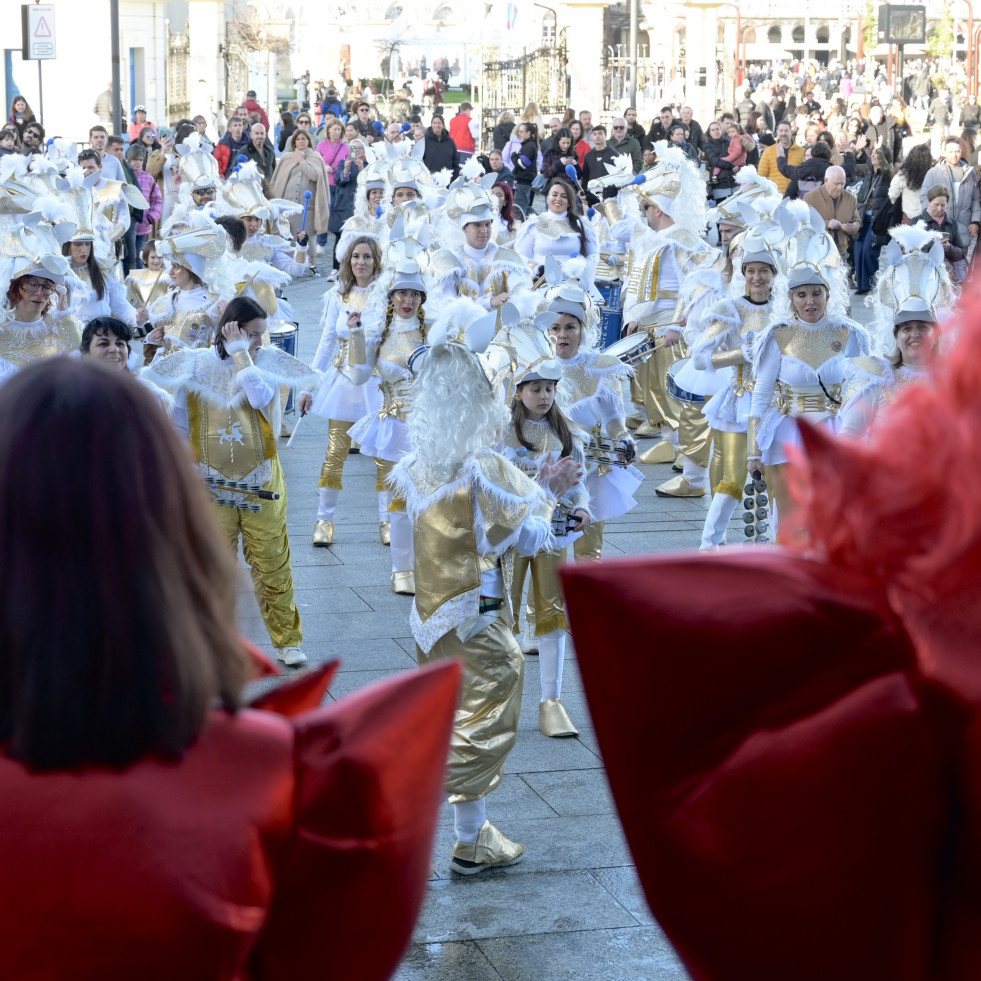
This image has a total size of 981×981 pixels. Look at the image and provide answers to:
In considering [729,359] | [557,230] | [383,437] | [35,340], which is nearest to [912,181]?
[557,230]

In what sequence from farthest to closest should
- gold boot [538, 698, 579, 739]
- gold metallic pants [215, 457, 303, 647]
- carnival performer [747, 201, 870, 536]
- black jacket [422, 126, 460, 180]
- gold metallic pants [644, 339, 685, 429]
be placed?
black jacket [422, 126, 460, 180] → gold metallic pants [644, 339, 685, 429] → carnival performer [747, 201, 870, 536] → gold metallic pants [215, 457, 303, 647] → gold boot [538, 698, 579, 739]

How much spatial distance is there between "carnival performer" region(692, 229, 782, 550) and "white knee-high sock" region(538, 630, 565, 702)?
210 cm

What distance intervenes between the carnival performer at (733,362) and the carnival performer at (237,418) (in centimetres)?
255

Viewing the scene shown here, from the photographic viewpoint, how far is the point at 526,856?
493 centimetres

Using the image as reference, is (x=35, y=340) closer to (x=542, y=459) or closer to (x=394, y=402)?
(x=394, y=402)

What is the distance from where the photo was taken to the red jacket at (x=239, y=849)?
1766 mm

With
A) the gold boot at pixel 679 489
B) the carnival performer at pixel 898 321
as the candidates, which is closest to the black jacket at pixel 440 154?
the gold boot at pixel 679 489

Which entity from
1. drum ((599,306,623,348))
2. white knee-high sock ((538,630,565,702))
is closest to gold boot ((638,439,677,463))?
drum ((599,306,623,348))

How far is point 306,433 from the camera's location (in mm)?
12039

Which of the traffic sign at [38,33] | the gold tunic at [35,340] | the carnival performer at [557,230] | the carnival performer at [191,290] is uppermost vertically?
the traffic sign at [38,33]

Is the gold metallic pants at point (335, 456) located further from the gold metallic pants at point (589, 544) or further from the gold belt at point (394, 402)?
the gold metallic pants at point (589, 544)

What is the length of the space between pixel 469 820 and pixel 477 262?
265 inches

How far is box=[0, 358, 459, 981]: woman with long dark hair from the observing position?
1757mm

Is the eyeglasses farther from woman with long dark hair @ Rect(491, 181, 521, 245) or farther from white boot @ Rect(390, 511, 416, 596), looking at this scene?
woman with long dark hair @ Rect(491, 181, 521, 245)
